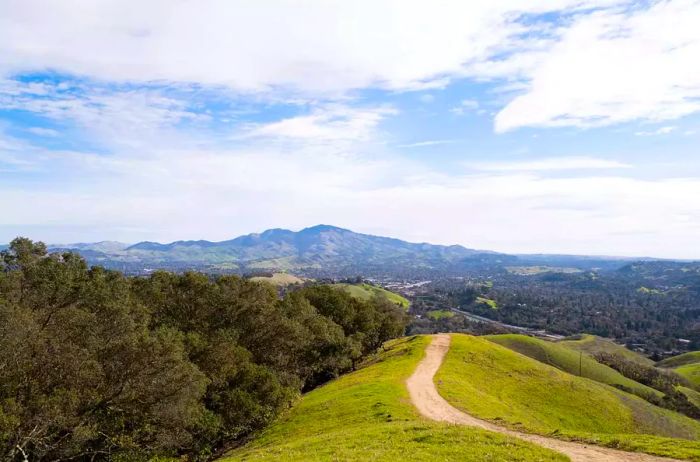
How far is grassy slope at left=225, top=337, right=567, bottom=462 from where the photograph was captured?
81.1 feet

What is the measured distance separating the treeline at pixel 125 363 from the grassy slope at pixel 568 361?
331 ft

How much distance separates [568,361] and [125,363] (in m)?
134

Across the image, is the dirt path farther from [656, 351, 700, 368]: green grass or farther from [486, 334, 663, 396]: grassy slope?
[656, 351, 700, 368]: green grass

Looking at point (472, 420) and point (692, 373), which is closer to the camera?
point (472, 420)

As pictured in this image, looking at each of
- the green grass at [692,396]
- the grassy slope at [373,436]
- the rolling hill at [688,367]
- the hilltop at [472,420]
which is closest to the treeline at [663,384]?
the green grass at [692,396]

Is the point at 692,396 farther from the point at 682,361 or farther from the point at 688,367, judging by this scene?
the point at 682,361

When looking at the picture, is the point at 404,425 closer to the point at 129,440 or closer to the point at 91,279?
the point at 129,440

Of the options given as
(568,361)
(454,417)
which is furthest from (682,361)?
(454,417)

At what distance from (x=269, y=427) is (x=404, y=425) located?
2247 cm

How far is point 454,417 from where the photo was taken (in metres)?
42.0

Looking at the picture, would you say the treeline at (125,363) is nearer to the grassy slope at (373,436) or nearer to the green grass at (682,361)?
the grassy slope at (373,436)

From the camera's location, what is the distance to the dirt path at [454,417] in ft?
85.1

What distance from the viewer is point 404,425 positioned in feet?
110

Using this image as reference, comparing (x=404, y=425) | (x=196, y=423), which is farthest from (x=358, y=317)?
(x=404, y=425)
